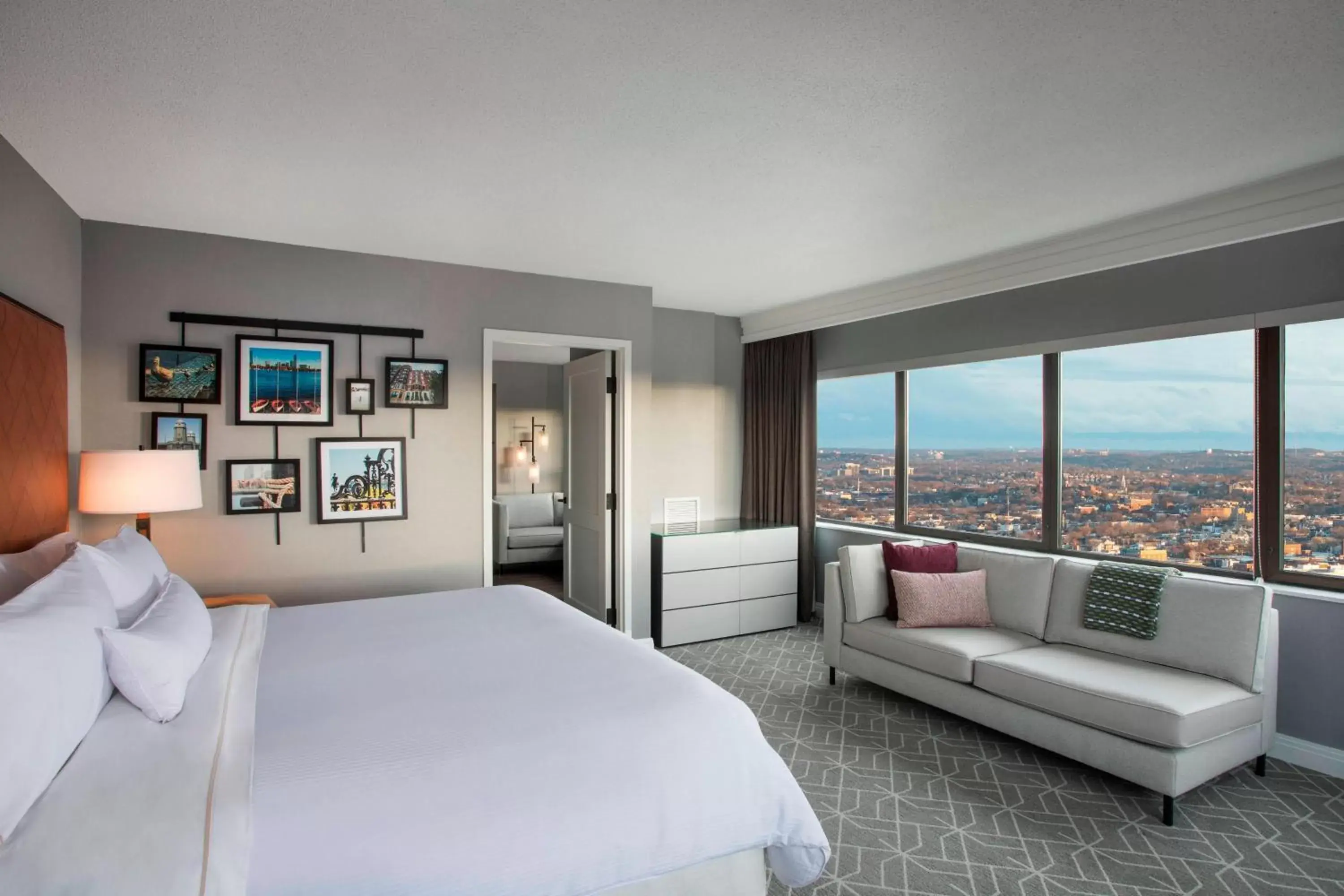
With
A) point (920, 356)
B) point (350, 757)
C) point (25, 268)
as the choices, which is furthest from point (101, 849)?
point (920, 356)

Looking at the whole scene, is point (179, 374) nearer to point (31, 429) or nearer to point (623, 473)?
point (31, 429)

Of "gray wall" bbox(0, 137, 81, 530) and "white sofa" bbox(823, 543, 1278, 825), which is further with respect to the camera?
"white sofa" bbox(823, 543, 1278, 825)

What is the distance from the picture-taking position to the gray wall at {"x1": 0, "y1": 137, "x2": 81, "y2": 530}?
2.62 meters

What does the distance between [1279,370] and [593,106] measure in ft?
11.3

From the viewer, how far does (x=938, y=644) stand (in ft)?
12.0

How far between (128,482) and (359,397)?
1.27 metres

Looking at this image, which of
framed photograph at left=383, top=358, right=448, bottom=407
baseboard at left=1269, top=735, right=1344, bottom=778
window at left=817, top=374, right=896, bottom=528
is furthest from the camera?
window at left=817, top=374, right=896, bottom=528

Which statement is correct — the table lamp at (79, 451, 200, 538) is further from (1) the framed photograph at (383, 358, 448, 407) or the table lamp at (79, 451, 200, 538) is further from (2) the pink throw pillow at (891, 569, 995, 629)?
(2) the pink throw pillow at (891, 569, 995, 629)

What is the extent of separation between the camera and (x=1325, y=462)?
330 cm

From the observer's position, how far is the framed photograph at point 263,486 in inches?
150

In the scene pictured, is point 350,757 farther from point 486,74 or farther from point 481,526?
point 481,526

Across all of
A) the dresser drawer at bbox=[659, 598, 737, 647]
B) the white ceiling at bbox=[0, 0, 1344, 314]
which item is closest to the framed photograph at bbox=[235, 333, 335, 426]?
the white ceiling at bbox=[0, 0, 1344, 314]

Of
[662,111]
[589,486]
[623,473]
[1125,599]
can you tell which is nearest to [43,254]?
[662,111]

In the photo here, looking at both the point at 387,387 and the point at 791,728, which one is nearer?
the point at 791,728
